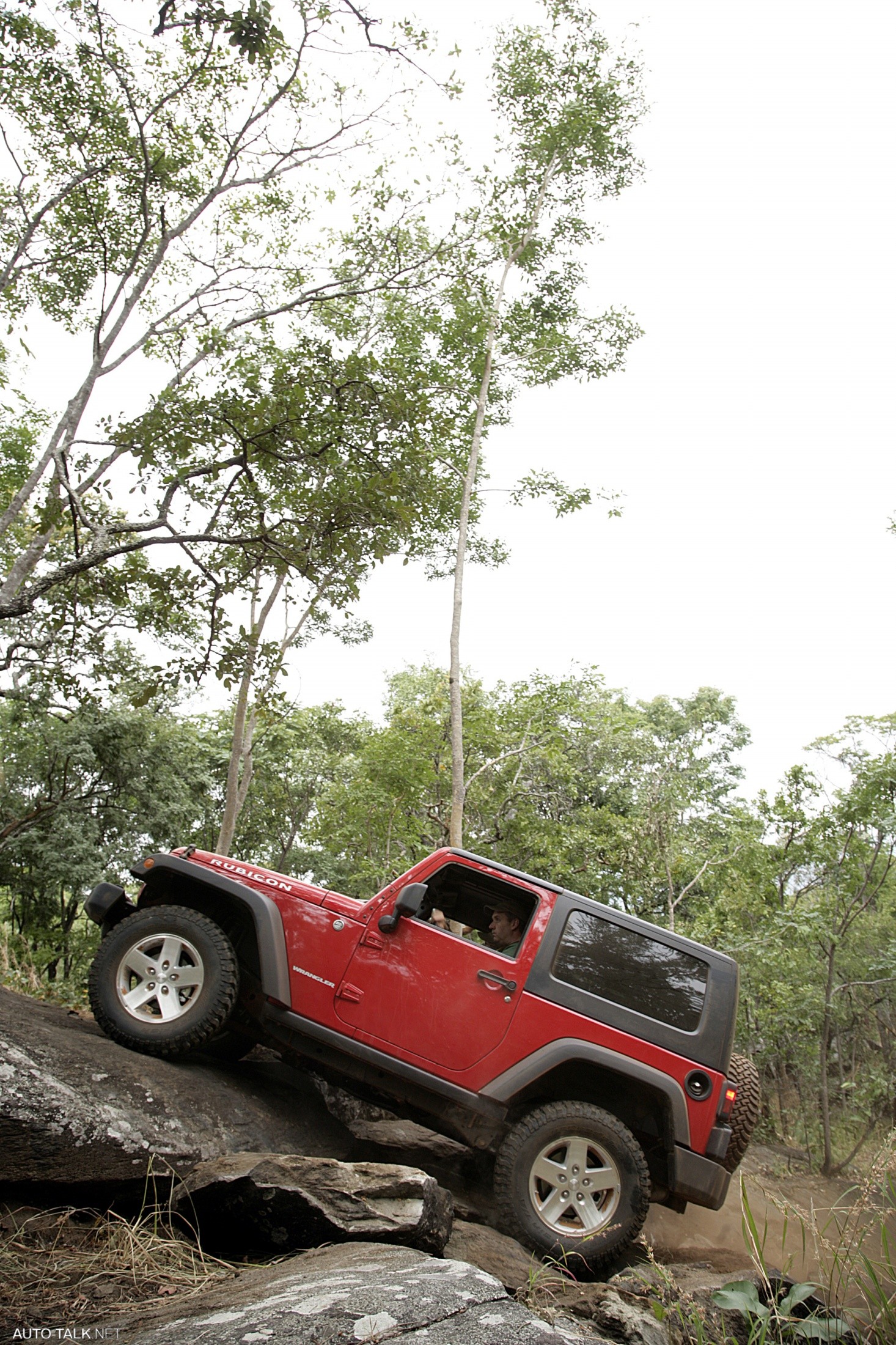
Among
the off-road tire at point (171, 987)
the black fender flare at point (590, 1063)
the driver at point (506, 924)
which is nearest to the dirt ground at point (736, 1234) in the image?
the black fender flare at point (590, 1063)

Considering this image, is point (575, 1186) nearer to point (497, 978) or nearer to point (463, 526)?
point (497, 978)

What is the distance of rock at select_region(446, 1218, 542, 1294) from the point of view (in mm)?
3354

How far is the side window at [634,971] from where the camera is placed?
4.35 metres

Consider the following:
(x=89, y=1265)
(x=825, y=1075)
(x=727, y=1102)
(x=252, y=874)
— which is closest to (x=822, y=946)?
(x=825, y=1075)

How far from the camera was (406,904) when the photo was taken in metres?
4.33

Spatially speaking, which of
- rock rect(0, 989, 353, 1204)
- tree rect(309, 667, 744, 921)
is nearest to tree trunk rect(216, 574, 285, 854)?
tree rect(309, 667, 744, 921)

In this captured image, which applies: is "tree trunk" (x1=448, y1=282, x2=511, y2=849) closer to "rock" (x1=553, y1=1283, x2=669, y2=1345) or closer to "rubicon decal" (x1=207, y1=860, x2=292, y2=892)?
"rubicon decal" (x1=207, y1=860, x2=292, y2=892)

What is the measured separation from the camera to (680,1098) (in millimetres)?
4090

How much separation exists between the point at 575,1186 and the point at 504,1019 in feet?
2.85

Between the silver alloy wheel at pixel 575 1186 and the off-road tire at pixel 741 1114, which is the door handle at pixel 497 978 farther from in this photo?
the off-road tire at pixel 741 1114

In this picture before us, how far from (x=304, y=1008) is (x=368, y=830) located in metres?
10.1

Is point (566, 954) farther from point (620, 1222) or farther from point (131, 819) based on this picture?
point (131, 819)

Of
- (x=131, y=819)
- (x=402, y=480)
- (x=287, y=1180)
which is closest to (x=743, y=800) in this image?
(x=131, y=819)

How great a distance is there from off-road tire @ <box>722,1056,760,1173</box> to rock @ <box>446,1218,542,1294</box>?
129 centimetres
